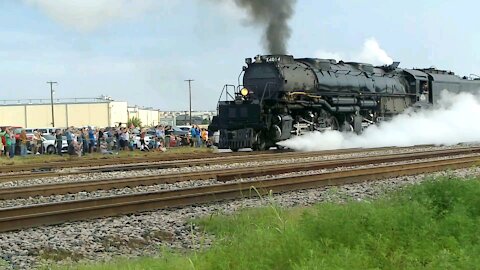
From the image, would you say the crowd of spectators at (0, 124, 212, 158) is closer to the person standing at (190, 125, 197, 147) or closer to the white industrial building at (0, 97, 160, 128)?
the person standing at (190, 125, 197, 147)

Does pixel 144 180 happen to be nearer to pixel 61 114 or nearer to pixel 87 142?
pixel 87 142

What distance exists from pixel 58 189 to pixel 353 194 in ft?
19.0

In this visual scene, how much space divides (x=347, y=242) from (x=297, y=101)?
18.8 metres

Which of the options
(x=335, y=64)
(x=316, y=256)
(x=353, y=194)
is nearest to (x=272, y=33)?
(x=335, y=64)

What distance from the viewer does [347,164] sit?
706 inches

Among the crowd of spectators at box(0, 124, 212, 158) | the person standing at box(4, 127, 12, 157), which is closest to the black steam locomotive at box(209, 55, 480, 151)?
the crowd of spectators at box(0, 124, 212, 158)

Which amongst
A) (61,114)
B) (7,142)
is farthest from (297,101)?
(61,114)

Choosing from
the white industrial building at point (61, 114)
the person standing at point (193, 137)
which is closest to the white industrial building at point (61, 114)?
the white industrial building at point (61, 114)

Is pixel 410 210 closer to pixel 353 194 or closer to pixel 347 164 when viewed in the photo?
pixel 353 194

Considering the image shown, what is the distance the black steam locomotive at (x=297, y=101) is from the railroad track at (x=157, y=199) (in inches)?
376

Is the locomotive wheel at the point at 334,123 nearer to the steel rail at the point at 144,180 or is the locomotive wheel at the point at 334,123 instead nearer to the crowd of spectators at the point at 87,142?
the steel rail at the point at 144,180

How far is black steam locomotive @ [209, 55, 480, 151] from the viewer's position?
2477cm

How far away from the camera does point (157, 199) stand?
10867 millimetres

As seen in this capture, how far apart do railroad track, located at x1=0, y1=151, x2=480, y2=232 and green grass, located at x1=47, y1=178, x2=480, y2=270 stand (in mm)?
2324
